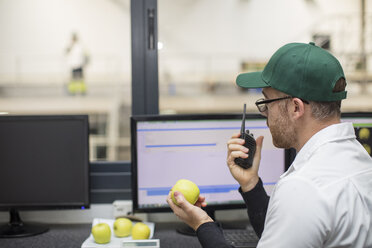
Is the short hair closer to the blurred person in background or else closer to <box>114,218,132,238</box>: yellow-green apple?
<box>114,218,132,238</box>: yellow-green apple

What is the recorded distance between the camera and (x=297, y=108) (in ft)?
3.30

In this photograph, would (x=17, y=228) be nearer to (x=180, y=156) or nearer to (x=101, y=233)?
(x=101, y=233)

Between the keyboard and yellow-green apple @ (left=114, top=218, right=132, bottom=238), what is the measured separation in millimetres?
368

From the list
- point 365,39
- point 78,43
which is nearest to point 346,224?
point 365,39

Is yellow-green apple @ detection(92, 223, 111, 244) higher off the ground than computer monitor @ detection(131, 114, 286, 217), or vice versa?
computer monitor @ detection(131, 114, 286, 217)

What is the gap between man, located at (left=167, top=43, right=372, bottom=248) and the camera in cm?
82

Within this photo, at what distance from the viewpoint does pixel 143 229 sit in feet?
4.80

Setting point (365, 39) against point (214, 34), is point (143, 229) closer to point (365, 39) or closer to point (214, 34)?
point (365, 39)

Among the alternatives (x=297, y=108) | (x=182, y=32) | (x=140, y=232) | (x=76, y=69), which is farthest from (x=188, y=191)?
(x=182, y=32)

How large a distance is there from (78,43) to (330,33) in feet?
14.6

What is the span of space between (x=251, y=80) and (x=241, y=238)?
2.13ft

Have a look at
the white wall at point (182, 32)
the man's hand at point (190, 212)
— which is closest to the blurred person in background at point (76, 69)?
the white wall at point (182, 32)

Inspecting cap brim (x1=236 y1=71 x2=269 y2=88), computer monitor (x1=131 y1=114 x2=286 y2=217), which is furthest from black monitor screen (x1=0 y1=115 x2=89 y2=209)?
cap brim (x1=236 y1=71 x2=269 y2=88)

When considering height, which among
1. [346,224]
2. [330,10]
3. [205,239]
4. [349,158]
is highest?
[330,10]
